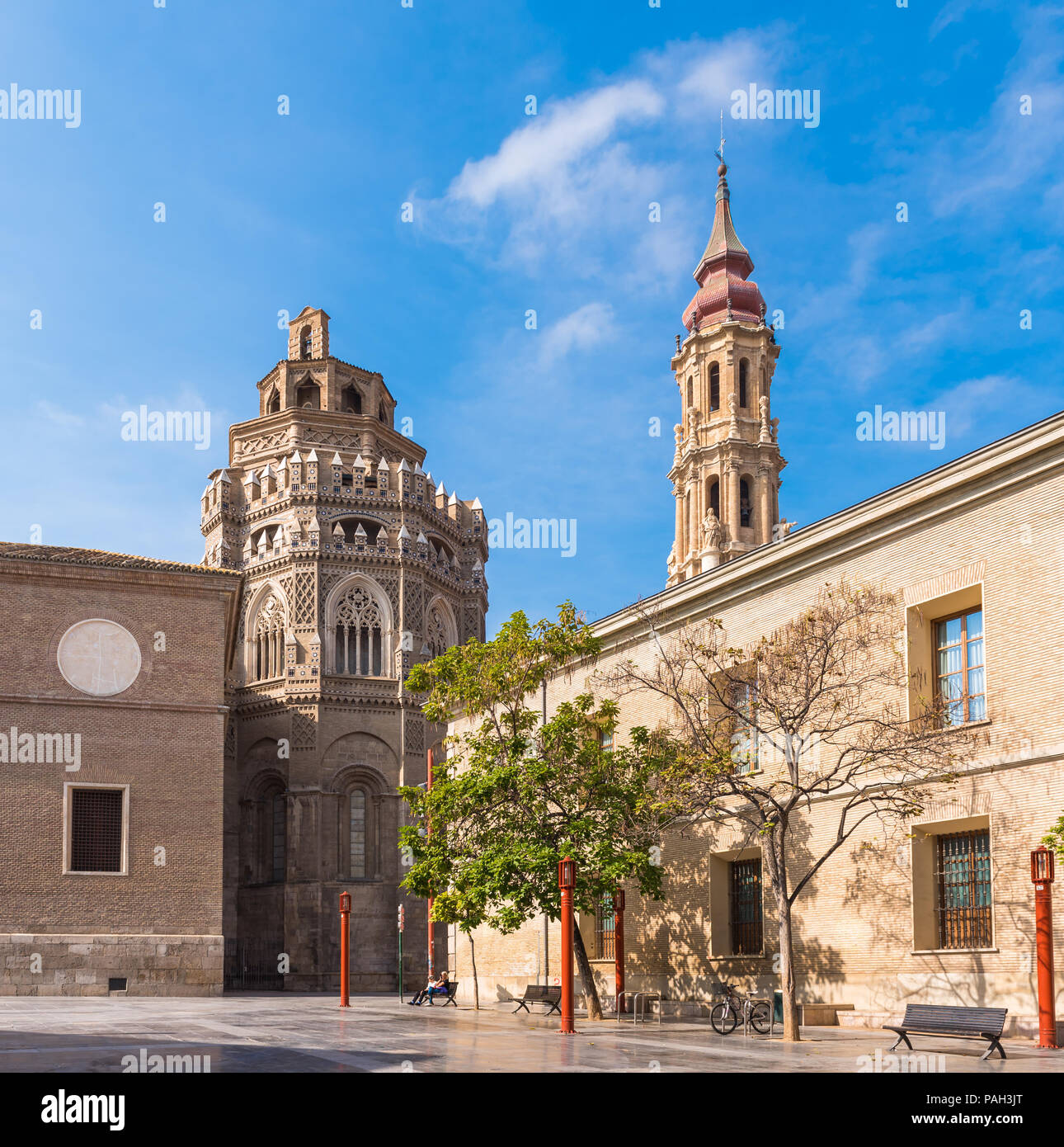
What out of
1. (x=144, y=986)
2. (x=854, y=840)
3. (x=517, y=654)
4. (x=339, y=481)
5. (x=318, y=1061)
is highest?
(x=339, y=481)

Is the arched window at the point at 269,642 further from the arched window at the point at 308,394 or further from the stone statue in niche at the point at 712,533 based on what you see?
the stone statue in niche at the point at 712,533

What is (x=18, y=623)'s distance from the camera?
35.6 metres

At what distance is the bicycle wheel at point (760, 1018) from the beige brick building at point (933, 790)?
130 centimetres

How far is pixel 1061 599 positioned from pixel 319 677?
36.6 m

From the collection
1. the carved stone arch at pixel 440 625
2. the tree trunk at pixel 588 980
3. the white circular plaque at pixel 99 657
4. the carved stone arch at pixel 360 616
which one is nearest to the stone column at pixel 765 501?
the carved stone arch at pixel 440 625

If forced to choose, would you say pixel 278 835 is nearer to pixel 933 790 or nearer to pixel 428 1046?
pixel 933 790

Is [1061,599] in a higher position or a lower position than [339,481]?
lower

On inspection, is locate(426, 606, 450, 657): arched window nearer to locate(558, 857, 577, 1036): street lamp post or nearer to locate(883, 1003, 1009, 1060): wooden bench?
locate(558, 857, 577, 1036): street lamp post

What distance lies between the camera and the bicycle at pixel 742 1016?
69.5ft
